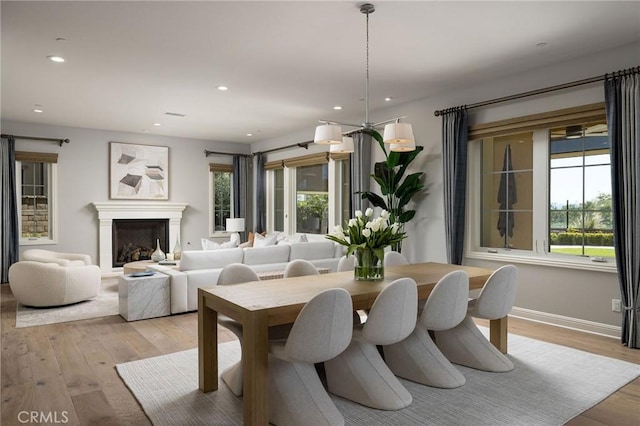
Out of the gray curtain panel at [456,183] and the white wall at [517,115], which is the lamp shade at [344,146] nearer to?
the gray curtain panel at [456,183]

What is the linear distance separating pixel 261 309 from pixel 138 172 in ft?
22.7

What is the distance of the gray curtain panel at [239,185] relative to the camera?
31.3 ft

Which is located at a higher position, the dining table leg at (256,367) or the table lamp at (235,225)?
the table lamp at (235,225)

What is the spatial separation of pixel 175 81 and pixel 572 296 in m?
4.70

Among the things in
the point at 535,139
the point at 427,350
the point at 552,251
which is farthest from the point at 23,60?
the point at 552,251

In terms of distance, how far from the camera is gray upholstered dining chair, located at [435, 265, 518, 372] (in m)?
3.32

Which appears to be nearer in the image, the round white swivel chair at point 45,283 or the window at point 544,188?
the window at point 544,188

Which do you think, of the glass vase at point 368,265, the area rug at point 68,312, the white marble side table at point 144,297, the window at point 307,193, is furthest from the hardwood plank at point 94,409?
the window at point 307,193

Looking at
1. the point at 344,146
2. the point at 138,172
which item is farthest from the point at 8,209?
the point at 344,146

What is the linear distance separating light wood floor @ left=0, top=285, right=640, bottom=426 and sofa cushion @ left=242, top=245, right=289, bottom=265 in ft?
3.19

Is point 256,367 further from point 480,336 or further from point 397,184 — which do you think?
point 397,184

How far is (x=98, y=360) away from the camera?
3.66m

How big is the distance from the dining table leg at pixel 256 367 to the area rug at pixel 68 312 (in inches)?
133

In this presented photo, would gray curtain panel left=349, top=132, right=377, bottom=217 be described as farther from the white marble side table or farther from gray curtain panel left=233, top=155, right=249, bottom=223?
gray curtain panel left=233, top=155, right=249, bottom=223
